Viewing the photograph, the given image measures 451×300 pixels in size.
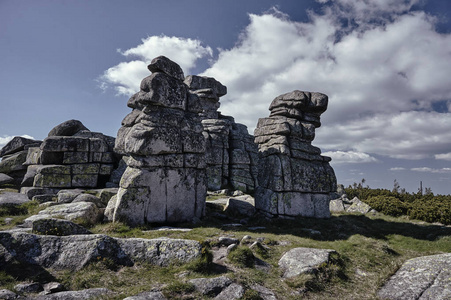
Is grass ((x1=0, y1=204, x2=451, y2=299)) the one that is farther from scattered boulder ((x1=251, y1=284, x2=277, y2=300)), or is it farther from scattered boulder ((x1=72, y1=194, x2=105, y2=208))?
scattered boulder ((x1=72, y1=194, x2=105, y2=208))

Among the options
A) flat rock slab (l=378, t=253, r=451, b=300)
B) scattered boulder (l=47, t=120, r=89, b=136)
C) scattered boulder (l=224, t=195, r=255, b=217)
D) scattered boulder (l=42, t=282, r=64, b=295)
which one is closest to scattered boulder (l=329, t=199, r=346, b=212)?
scattered boulder (l=224, t=195, r=255, b=217)

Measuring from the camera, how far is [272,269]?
32.4ft

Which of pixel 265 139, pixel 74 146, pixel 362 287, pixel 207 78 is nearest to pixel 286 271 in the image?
pixel 362 287

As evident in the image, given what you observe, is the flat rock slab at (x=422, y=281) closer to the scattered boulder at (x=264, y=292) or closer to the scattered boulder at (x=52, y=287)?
the scattered boulder at (x=264, y=292)

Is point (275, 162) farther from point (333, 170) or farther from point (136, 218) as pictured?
point (136, 218)

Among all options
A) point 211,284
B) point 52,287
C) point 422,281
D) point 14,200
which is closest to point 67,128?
point 14,200

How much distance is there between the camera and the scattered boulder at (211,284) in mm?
7596

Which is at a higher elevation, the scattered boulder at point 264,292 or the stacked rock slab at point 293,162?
the stacked rock slab at point 293,162

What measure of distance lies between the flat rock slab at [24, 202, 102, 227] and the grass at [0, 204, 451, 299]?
0.75 metres

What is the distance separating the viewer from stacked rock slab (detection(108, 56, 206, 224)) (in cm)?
1593

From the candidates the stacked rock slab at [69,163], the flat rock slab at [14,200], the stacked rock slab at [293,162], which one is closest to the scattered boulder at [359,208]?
the stacked rock slab at [293,162]

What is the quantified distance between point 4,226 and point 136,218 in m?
6.62

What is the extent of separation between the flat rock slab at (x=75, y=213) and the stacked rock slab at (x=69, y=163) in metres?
11.8

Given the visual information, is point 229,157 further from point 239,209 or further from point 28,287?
point 28,287
